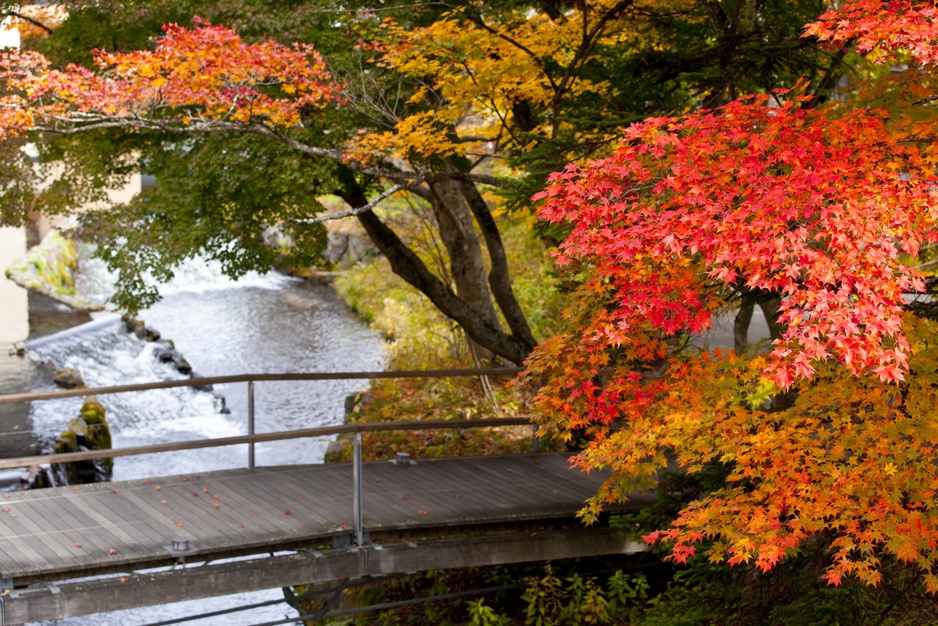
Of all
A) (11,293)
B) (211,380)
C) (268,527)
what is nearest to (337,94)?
(211,380)

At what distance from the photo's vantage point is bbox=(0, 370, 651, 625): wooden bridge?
5.88 metres

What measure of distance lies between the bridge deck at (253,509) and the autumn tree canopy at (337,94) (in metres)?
2.31

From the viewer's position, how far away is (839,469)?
4852 millimetres

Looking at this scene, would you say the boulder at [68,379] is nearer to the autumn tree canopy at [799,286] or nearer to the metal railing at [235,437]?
the metal railing at [235,437]

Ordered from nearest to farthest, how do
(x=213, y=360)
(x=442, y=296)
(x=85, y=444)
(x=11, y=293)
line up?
1. (x=442, y=296)
2. (x=85, y=444)
3. (x=213, y=360)
4. (x=11, y=293)

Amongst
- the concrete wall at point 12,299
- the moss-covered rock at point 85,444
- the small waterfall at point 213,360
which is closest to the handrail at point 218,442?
the moss-covered rock at point 85,444

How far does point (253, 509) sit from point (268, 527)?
0.38m

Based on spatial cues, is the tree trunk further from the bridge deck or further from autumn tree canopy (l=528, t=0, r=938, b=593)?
autumn tree canopy (l=528, t=0, r=938, b=593)

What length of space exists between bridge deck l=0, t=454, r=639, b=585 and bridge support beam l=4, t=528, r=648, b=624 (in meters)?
0.13

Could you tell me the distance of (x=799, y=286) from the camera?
468 cm

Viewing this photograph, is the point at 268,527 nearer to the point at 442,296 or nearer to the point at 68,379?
the point at 442,296

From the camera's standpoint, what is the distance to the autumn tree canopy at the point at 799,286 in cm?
414

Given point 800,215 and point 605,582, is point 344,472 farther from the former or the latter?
point 800,215

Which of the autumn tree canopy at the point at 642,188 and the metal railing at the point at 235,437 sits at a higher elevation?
the autumn tree canopy at the point at 642,188
